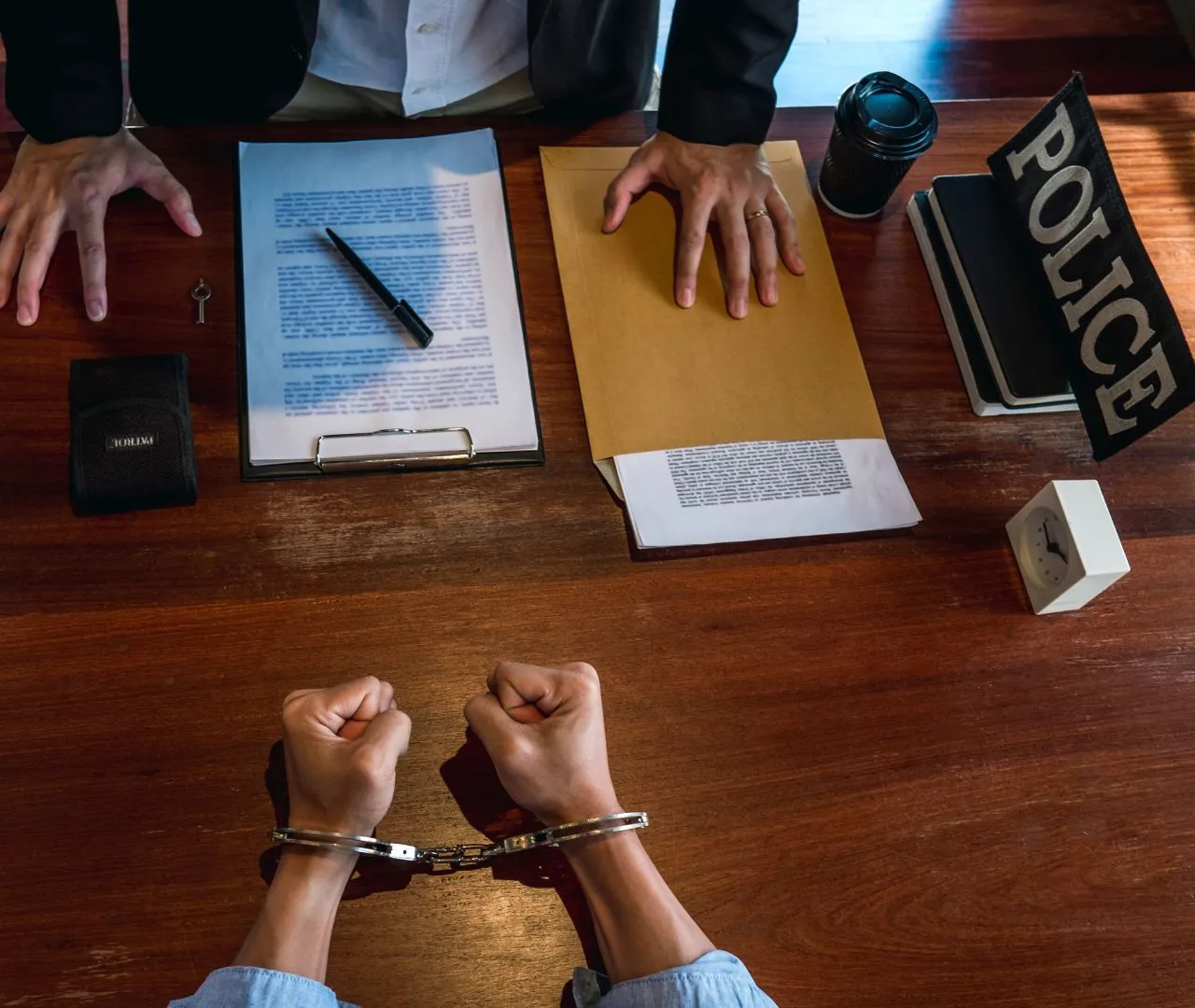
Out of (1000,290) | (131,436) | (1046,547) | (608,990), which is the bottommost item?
(608,990)

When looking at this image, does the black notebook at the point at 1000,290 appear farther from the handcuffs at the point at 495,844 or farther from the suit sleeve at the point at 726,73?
the handcuffs at the point at 495,844

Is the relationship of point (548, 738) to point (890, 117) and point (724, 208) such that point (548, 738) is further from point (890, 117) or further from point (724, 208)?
point (890, 117)

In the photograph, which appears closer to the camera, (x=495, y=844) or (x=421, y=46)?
(x=495, y=844)

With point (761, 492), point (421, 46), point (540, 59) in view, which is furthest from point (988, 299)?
point (421, 46)

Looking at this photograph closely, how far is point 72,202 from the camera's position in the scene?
0.91m

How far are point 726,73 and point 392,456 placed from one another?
54 cm

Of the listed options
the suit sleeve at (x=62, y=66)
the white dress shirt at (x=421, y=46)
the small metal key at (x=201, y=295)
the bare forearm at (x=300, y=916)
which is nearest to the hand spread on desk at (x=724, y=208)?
the white dress shirt at (x=421, y=46)

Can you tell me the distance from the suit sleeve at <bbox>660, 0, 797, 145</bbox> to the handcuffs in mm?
689

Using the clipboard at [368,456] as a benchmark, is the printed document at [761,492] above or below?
above

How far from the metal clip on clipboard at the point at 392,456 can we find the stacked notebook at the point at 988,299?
51 centimetres

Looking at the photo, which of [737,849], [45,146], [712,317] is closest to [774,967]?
[737,849]

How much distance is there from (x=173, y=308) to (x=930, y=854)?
2.66ft

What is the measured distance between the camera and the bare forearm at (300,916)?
0.66 metres

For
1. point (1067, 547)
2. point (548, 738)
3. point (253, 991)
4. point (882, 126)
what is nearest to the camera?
point (253, 991)
